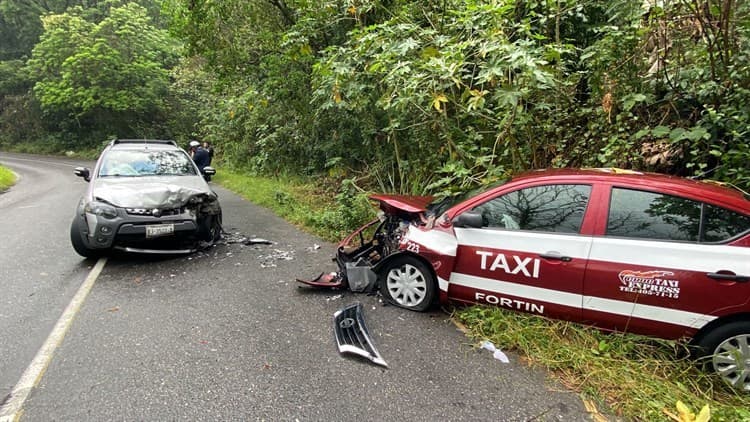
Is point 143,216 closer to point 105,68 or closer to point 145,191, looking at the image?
point 145,191

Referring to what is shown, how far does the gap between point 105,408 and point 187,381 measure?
1.58ft

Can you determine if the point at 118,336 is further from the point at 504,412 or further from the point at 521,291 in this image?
Answer: the point at 521,291

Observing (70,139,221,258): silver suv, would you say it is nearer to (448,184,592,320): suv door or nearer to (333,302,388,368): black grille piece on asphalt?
(333,302,388,368): black grille piece on asphalt

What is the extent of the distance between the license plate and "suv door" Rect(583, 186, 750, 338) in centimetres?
462

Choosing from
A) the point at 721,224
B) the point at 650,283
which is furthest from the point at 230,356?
the point at 721,224

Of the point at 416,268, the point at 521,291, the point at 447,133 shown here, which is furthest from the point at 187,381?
the point at 447,133

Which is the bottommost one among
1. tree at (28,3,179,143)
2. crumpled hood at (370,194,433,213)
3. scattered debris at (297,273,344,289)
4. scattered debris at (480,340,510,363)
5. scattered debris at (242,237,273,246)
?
scattered debris at (480,340,510,363)

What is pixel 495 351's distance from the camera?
10.5ft

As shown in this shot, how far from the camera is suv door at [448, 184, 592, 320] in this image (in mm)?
3154

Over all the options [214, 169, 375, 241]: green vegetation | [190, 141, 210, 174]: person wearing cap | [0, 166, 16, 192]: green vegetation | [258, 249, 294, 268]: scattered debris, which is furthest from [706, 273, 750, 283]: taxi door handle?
[0, 166, 16, 192]: green vegetation

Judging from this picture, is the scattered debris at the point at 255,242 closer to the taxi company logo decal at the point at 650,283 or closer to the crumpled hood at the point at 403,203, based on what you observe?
the crumpled hood at the point at 403,203

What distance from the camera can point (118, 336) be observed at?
3357 mm

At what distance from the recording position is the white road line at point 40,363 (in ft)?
8.09

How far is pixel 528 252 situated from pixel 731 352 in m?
1.44
